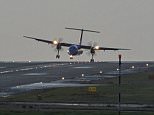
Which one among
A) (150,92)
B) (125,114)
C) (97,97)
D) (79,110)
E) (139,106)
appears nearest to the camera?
(125,114)

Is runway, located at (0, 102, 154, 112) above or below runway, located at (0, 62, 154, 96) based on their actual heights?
below

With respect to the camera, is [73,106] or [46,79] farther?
[46,79]

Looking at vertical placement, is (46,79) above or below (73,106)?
above

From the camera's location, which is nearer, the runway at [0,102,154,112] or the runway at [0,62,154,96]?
the runway at [0,102,154,112]

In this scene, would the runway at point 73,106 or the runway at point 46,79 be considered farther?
the runway at point 46,79

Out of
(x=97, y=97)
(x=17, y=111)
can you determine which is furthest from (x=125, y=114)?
(x=97, y=97)

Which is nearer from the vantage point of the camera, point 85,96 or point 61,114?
point 61,114

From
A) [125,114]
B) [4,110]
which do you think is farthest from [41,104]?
[125,114]

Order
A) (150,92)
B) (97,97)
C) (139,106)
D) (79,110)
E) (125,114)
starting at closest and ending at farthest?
(125,114), (79,110), (139,106), (97,97), (150,92)

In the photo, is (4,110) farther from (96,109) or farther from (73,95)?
(73,95)

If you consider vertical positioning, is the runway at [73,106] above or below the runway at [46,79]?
below

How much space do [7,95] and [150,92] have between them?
58.5 ft

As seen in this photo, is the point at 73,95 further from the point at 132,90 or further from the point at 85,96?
the point at 132,90

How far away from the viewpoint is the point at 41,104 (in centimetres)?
5744
